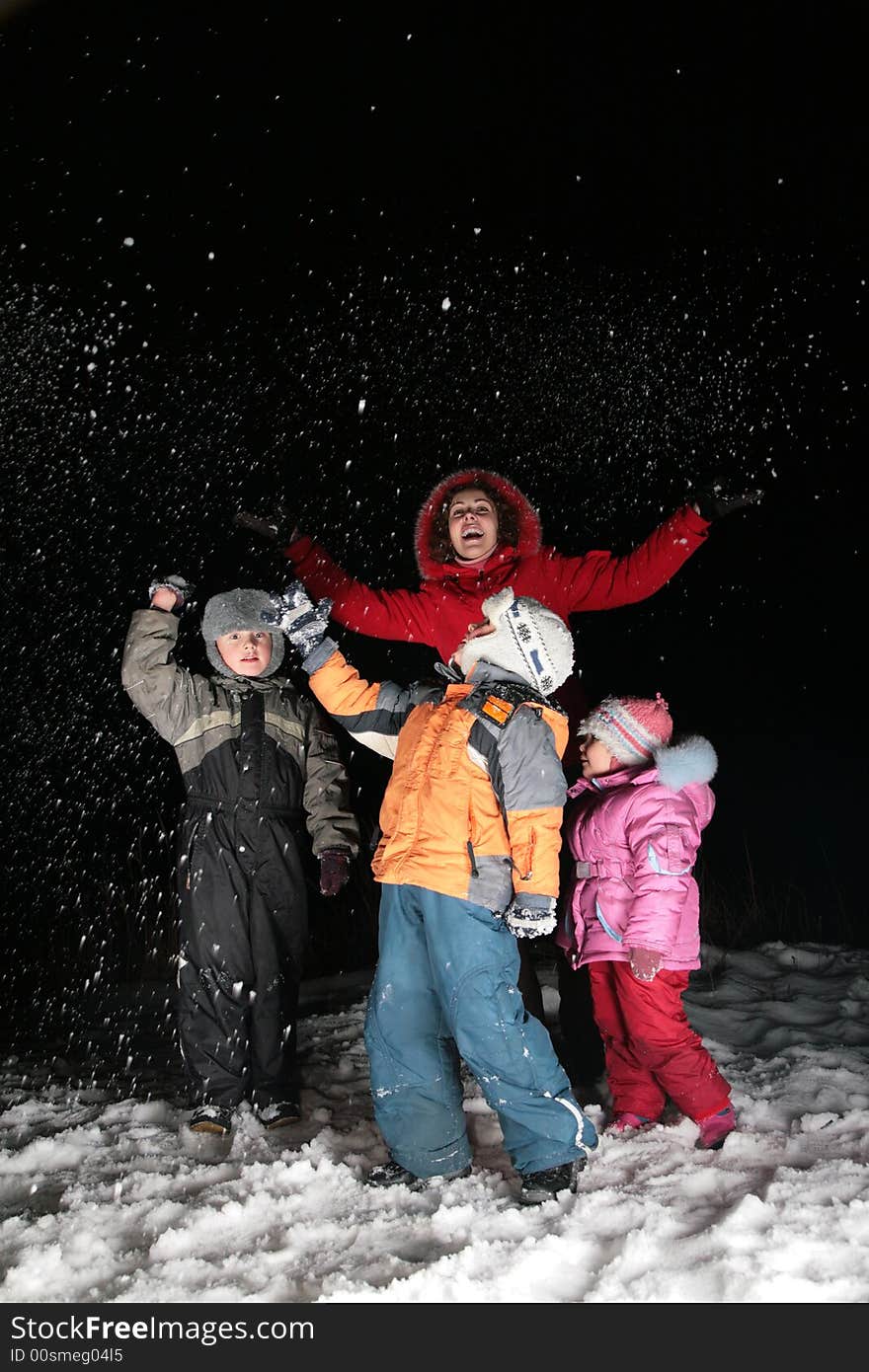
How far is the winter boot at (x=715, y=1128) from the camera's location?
273 cm

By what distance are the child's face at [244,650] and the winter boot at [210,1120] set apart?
4.80 feet

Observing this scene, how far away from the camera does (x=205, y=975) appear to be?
3.08m

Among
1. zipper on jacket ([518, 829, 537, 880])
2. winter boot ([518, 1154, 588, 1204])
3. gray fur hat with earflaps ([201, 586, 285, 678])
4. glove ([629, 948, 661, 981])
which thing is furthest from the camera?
gray fur hat with earflaps ([201, 586, 285, 678])

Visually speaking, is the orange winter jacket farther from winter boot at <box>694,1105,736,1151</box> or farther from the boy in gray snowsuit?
winter boot at <box>694,1105,736,1151</box>

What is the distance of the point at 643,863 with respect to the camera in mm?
2979

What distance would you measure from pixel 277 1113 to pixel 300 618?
160cm

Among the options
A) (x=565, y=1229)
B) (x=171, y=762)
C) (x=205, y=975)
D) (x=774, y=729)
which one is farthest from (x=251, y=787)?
(x=774, y=729)

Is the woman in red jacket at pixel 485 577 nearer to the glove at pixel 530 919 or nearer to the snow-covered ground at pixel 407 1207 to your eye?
the snow-covered ground at pixel 407 1207

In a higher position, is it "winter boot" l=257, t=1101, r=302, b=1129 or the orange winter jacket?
the orange winter jacket

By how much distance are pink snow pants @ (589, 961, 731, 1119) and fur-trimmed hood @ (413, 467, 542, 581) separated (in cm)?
160

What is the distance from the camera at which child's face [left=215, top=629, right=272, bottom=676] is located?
11.0 feet

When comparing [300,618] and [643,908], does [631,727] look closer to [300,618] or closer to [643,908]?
[643,908]

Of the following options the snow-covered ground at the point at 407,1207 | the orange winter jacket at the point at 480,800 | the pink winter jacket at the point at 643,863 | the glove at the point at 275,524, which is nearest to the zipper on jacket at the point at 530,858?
the orange winter jacket at the point at 480,800

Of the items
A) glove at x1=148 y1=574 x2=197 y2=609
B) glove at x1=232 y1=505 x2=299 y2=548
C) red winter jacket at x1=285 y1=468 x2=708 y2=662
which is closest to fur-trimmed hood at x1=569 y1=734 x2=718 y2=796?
red winter jacket at x1=285 y1=468 x2=708 y2=662
